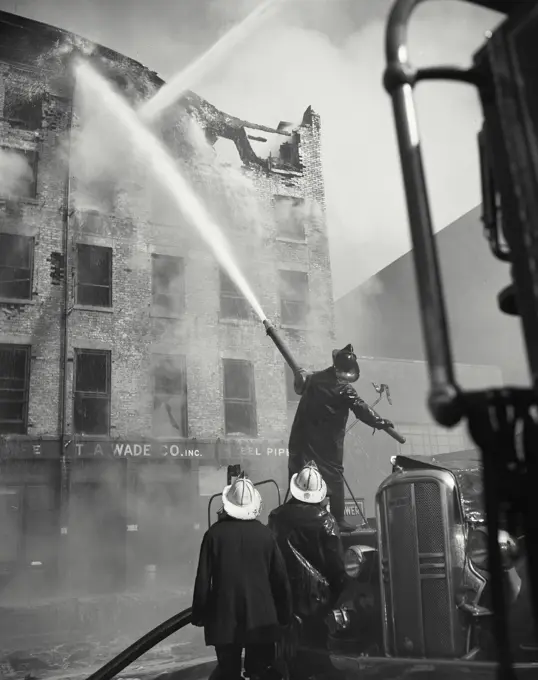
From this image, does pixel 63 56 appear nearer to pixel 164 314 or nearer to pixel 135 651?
pixel 164 314

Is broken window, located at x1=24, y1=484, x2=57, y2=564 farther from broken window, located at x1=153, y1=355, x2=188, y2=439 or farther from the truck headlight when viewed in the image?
the truck headlight

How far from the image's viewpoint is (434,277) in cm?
156

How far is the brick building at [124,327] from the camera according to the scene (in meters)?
18.4

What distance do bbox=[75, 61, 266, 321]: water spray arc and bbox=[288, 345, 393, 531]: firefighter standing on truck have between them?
49.5ft

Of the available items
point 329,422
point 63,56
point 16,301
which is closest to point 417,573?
point 329,422

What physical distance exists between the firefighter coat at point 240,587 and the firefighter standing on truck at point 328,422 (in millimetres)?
1716

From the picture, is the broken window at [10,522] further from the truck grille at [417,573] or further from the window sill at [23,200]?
the truck grille at [417,573]

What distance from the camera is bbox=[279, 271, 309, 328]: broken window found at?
23.0m

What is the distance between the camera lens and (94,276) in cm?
2092

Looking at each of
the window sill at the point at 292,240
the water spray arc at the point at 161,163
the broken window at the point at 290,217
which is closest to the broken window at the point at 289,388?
the water spray arc at the point at 161,163

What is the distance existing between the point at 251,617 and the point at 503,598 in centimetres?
347

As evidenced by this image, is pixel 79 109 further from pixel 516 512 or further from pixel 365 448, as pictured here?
pixel 516 512

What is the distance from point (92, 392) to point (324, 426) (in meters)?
14.2

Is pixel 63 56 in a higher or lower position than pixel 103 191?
higher
